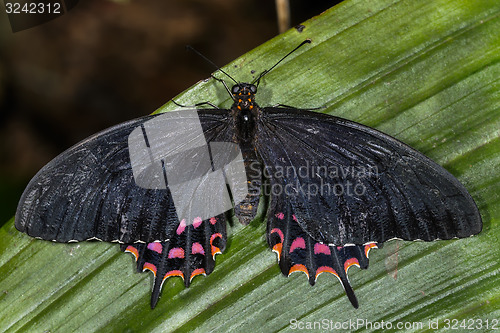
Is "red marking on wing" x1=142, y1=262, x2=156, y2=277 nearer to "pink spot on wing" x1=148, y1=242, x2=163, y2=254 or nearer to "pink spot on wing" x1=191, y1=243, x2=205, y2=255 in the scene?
"pink spot on wing" x1=148, y1=242, x2=163, y2=254

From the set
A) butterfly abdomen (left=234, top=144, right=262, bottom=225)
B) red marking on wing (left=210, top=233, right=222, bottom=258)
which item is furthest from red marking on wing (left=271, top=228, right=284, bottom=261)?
red marking on wing (left=210, top=233, right=222, bottom=258)

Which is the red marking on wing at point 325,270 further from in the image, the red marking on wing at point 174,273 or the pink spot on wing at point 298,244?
the red marking on wing at point 174,273

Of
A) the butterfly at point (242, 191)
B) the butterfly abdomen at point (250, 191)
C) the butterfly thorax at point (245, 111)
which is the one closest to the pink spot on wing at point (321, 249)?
the butterfly at point (242, 191)

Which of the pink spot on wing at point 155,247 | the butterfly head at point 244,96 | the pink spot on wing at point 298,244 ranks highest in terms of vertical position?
the butterfly head at point 244,96

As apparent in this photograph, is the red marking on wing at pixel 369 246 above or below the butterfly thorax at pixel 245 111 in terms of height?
below

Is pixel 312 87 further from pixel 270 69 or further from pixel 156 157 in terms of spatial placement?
pixel 156 157

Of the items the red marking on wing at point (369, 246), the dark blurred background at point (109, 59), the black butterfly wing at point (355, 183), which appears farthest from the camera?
the dark blurred background at point (109, 59)

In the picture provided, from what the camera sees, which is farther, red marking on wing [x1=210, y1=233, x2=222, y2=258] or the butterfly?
red marking on wing [x1=210, y1=233, x2=222, y2=258]

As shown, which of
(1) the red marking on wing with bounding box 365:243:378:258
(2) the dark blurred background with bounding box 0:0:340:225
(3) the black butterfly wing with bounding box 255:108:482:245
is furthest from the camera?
(2) the dark blurred background with bounding box 0:0:340:225
